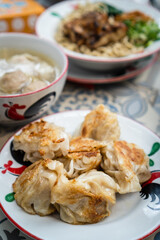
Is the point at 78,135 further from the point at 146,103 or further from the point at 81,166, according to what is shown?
the point at 146,103

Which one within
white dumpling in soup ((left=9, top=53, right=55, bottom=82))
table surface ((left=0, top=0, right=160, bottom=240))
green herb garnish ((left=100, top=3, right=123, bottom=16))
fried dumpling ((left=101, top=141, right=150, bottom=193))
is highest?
green herb garnish ((left=100, top=3, right=123, bottom=16))

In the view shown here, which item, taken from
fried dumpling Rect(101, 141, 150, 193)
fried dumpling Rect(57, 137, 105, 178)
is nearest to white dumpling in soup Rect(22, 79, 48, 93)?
fried dumpling Rect(57, 137, 105, 178)

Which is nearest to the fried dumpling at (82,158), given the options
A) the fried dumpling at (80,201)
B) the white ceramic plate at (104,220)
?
the fried dumpling at (80,201)

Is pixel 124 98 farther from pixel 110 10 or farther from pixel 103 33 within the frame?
pixel 110 10

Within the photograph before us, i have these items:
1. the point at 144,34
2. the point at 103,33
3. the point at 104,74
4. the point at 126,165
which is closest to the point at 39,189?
the point at 126,165

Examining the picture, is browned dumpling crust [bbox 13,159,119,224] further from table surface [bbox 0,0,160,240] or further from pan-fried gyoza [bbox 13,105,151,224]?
table surface [bbox 0,0,160,240]
